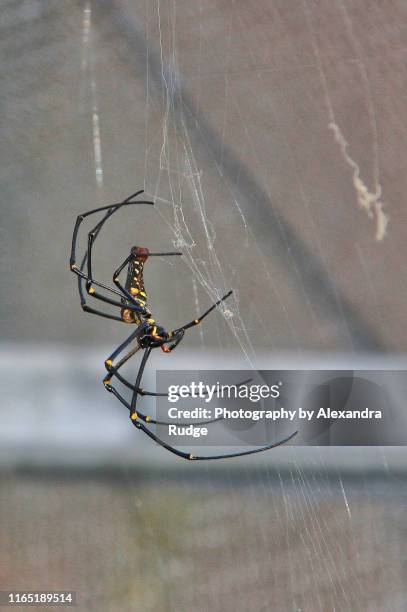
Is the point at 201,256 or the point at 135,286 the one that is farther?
the point at 201,256

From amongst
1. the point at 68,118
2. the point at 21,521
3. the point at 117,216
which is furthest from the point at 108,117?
the point at 21,521

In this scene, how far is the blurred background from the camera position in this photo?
75.5 inches

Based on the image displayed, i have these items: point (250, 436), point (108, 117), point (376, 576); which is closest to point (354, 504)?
point (376, 576)

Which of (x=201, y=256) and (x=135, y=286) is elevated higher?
(x=201, y=256)

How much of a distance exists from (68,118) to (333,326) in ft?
2.94

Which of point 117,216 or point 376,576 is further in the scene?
point 117,216

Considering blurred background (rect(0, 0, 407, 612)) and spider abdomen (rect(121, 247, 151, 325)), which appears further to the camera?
blurred background (rect(0, 0, 407, 612))

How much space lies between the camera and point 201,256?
1897 mm

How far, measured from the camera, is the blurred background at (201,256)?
192 cm

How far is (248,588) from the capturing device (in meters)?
1.89

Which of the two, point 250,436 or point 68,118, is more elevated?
point 68,118

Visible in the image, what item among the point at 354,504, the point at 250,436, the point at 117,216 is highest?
the point at 117,216

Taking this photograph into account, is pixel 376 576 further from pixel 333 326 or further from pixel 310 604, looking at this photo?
pixel 333 326

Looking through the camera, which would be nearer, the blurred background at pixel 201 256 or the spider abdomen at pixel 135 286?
the spider abdomen at pixel 135 286
